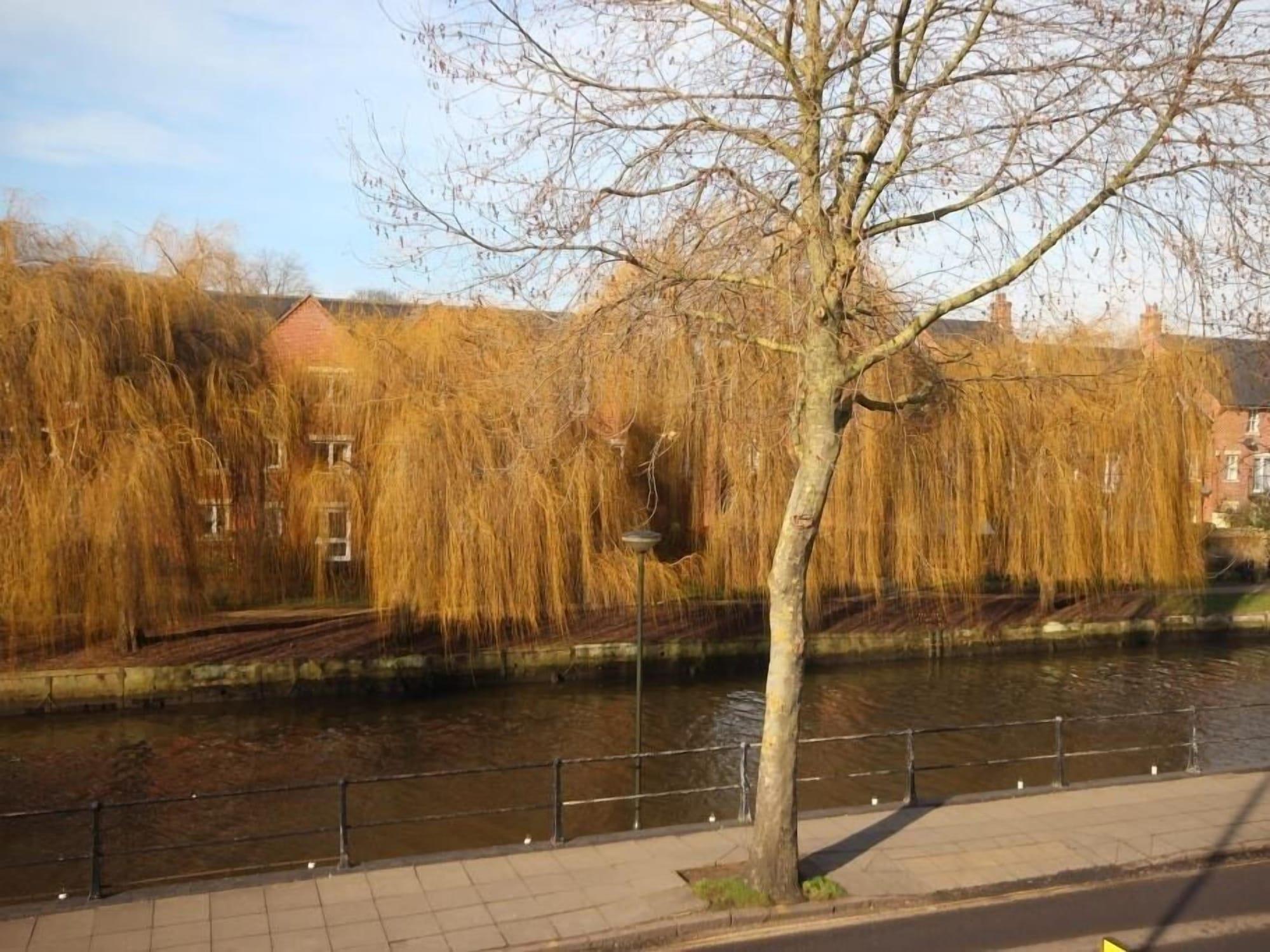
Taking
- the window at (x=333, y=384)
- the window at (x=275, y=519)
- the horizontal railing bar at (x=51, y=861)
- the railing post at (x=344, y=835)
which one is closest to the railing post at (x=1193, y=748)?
the railing post at (x=344, y=835)

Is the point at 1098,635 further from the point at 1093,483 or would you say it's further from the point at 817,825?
the point at 817,825

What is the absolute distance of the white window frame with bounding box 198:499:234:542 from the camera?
65.4ft

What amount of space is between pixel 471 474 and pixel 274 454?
3.90 meters

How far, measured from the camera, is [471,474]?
782 inches

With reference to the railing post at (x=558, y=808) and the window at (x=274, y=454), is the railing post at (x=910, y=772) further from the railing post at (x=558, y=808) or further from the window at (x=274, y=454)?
the window at (x=274, y=454)

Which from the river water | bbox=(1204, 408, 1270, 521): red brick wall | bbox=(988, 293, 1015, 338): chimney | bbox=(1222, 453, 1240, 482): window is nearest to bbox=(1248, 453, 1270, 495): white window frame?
A: bbox=(1204, 408, 1270, 521): red brick wall

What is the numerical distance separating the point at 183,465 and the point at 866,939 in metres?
15.1

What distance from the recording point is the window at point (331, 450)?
2134 cm

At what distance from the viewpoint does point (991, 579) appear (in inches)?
1063

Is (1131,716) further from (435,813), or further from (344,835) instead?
(435,813)

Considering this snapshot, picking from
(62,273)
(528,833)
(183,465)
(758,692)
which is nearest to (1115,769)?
(758,692)

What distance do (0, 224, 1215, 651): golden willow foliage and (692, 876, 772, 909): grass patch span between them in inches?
262

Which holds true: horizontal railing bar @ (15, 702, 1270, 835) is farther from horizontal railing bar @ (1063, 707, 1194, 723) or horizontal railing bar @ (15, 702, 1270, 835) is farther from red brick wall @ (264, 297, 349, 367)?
red brick wall @ (264, 297, 349, 367)

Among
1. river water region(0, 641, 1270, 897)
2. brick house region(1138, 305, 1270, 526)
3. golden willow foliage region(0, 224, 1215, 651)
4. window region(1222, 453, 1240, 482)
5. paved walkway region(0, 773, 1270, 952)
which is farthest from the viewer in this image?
window region(1222, 453, 1240, 482)
